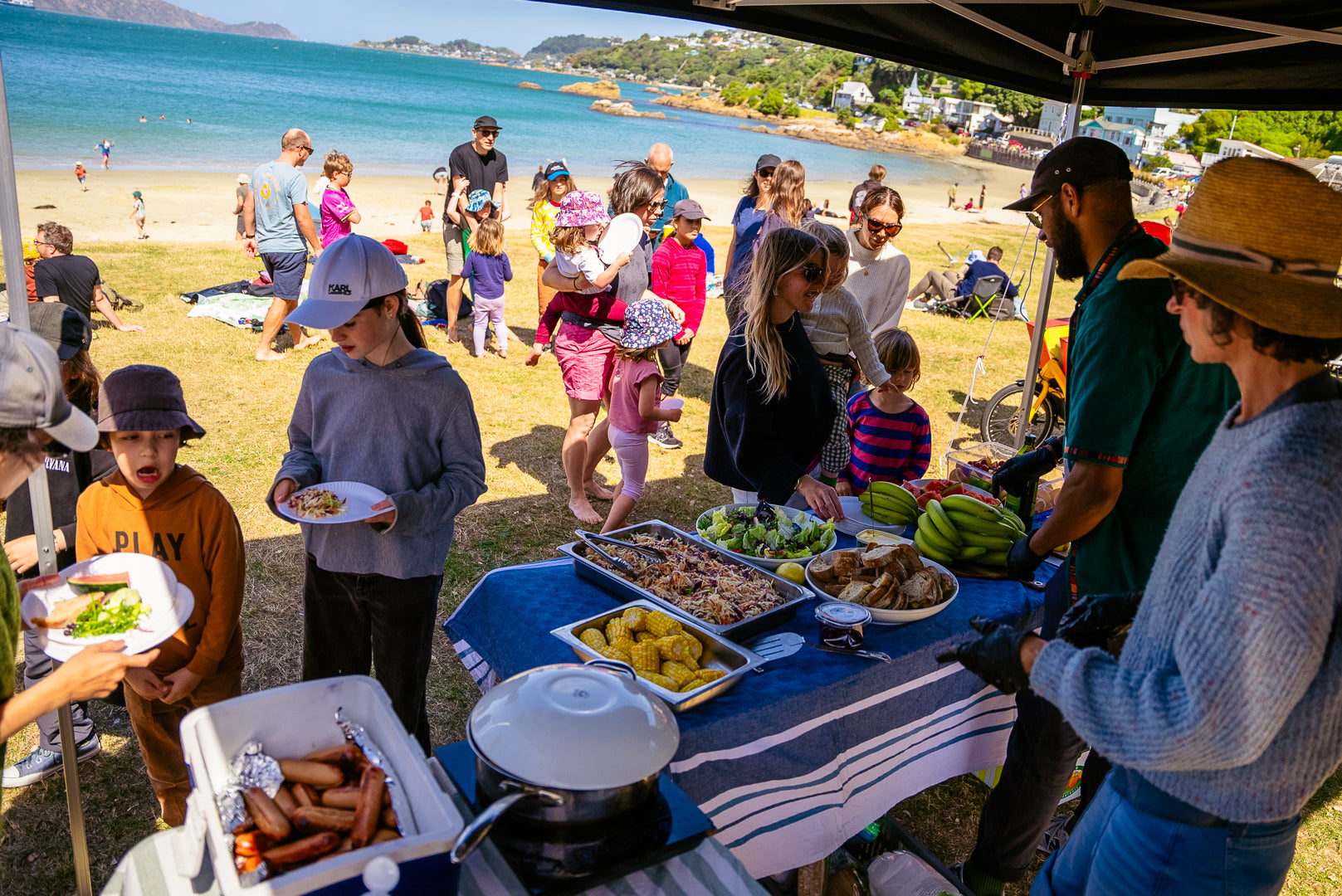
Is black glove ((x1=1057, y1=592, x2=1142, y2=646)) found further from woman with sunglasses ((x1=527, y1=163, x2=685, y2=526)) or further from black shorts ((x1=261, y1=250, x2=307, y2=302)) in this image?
black shorts ((x1=261, y1=250, x2=307, y2=302))

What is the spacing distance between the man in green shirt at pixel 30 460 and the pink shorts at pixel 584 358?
3.96 metres

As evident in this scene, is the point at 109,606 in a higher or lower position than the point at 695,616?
higher

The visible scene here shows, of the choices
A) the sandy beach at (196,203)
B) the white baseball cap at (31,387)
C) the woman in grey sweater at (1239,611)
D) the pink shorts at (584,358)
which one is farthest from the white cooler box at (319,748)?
the sandy beach at (196,203)

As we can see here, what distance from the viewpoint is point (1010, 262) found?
57.3 feet

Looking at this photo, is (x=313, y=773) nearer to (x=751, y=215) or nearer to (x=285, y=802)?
(x=285, y=802)

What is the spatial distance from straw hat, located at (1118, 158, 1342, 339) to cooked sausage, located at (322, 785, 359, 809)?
1580 millimetres

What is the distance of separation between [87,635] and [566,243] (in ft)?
14.4

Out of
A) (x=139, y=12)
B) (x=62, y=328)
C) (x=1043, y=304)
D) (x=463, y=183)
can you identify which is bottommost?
(x=62, y=328)


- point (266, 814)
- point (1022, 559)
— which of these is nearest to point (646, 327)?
point (1022, 559)

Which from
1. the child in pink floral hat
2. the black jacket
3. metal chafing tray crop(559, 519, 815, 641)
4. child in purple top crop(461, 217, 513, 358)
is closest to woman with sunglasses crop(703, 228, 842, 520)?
the black jacket

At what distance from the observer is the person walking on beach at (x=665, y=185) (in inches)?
300

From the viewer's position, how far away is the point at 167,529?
242 cm

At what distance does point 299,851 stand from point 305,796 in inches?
5.6

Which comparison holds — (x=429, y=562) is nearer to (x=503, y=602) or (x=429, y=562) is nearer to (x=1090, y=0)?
(x=503, y=602)
